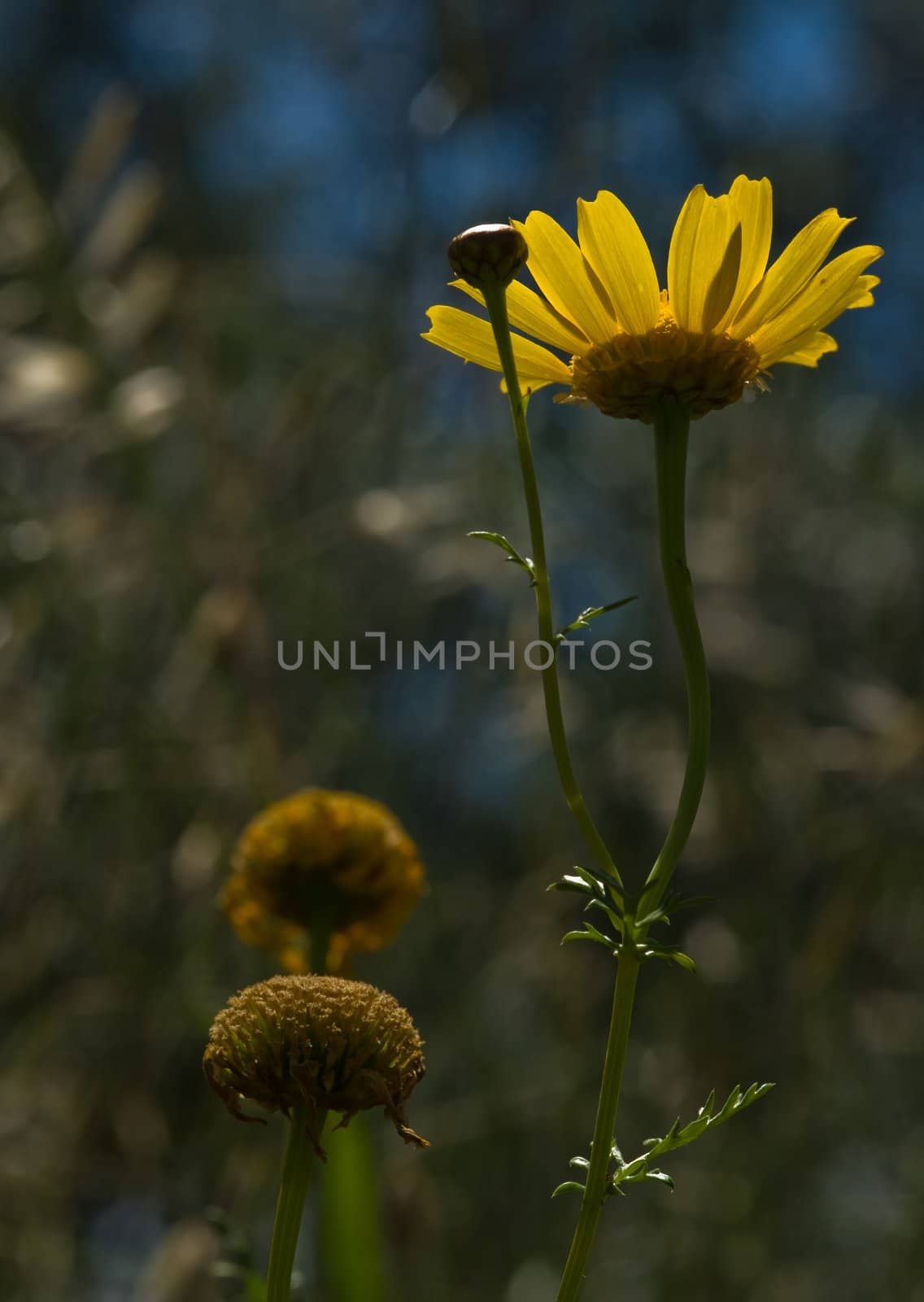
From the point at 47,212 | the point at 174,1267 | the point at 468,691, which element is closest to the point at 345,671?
the point at 468,691

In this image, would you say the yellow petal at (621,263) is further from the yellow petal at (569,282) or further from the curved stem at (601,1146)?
the curved stem at (601,1146)

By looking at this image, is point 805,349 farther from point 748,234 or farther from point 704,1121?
point 704,1121

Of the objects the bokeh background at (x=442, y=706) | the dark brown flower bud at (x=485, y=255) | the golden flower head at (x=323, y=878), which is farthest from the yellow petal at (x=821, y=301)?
the bokeh background at (x=442, y=706)

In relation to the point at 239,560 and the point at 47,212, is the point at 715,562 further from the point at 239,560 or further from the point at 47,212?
the point at 47,212

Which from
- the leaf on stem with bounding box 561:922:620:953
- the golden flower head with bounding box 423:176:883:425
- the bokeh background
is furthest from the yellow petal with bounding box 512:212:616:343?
the bokeh background

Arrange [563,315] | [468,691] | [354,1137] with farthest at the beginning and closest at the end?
[468,691]
[354,1137]
[563,315]

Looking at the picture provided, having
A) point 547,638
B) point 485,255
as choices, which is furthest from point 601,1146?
point 485,255
